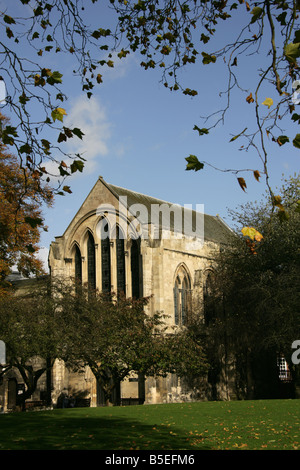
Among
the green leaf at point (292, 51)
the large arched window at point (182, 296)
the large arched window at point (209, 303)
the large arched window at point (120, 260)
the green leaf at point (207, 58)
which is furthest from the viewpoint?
the large arched window at point (209, 303)

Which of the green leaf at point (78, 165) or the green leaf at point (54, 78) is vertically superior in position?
the green leaf at point (54, 78)

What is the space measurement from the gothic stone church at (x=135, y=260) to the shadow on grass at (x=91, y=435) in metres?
15.6

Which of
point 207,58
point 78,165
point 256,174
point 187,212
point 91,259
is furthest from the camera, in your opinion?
point 187,212

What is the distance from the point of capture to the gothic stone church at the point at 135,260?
115ft

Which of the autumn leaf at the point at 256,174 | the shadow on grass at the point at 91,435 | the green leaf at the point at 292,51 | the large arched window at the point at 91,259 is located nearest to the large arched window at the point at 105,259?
the large arched window at the point at 91,259

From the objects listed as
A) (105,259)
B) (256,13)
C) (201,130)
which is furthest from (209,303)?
(256,13)

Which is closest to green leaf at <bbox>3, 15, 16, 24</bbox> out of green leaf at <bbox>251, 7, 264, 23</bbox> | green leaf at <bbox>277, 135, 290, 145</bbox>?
green leaf at <bbox>251, 7, 264, 23</bbox>

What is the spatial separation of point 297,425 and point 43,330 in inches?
690

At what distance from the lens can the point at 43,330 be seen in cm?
2995

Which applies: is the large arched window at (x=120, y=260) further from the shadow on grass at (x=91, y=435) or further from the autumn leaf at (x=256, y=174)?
the autumn leaf at (x=256, y=174)

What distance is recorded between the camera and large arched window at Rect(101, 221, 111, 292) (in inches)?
1496

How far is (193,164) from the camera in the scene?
20.1 feet

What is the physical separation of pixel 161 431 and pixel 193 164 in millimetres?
9904

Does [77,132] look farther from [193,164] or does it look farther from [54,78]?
[193,164]
